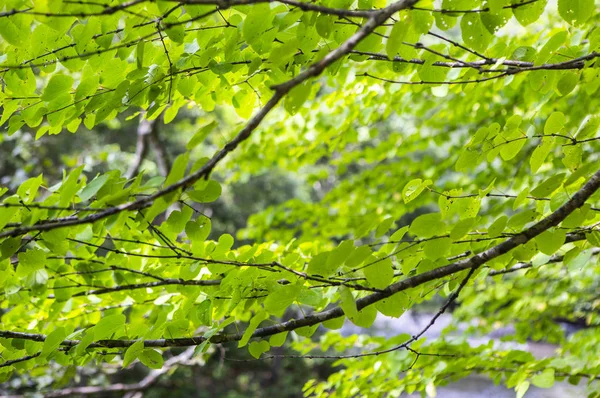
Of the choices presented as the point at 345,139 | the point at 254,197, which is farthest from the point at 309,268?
A: the point at 254,197

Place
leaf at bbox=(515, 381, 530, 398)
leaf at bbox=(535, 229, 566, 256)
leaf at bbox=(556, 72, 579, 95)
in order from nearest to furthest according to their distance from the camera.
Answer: leaf at bbox=(535, 229, 566, 256) < leaf at bbox=(556, 72, 579, 95) < leaf at bbox=(515, 381, 530, 398)

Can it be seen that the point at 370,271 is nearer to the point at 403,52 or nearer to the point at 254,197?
the point at 403,52

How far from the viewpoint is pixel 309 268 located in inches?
39.4

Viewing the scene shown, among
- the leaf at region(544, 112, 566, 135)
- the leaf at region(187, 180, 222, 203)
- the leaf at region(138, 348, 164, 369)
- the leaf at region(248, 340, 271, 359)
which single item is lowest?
the leaf at region(248, 340, 271, 359)

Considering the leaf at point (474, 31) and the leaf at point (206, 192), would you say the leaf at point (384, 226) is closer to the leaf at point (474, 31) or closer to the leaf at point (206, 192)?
the leaf at point (206, 192)

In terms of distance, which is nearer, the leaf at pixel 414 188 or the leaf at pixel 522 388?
the leaf at pixel 414 188

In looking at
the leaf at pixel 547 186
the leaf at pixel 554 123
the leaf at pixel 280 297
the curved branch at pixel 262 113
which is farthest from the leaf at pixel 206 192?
the leaf at pixel 554 123

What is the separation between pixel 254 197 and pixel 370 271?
11.5 meters

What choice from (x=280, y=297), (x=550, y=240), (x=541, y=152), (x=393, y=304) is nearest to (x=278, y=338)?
(x=280, y=297)

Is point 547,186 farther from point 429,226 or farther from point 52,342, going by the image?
point 52,342

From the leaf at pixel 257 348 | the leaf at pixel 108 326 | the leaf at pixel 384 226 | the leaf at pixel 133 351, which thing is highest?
the leaf at pixel 384 226

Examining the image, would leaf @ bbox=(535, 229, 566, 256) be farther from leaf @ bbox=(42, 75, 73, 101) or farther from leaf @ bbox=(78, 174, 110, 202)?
leaf @ bbox=(42, 75, 73, 101)

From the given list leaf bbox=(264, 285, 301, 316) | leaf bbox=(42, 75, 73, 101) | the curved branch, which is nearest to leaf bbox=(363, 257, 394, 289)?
leaf bbox=(264, 285, 301, 316)

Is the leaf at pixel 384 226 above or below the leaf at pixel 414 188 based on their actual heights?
below
